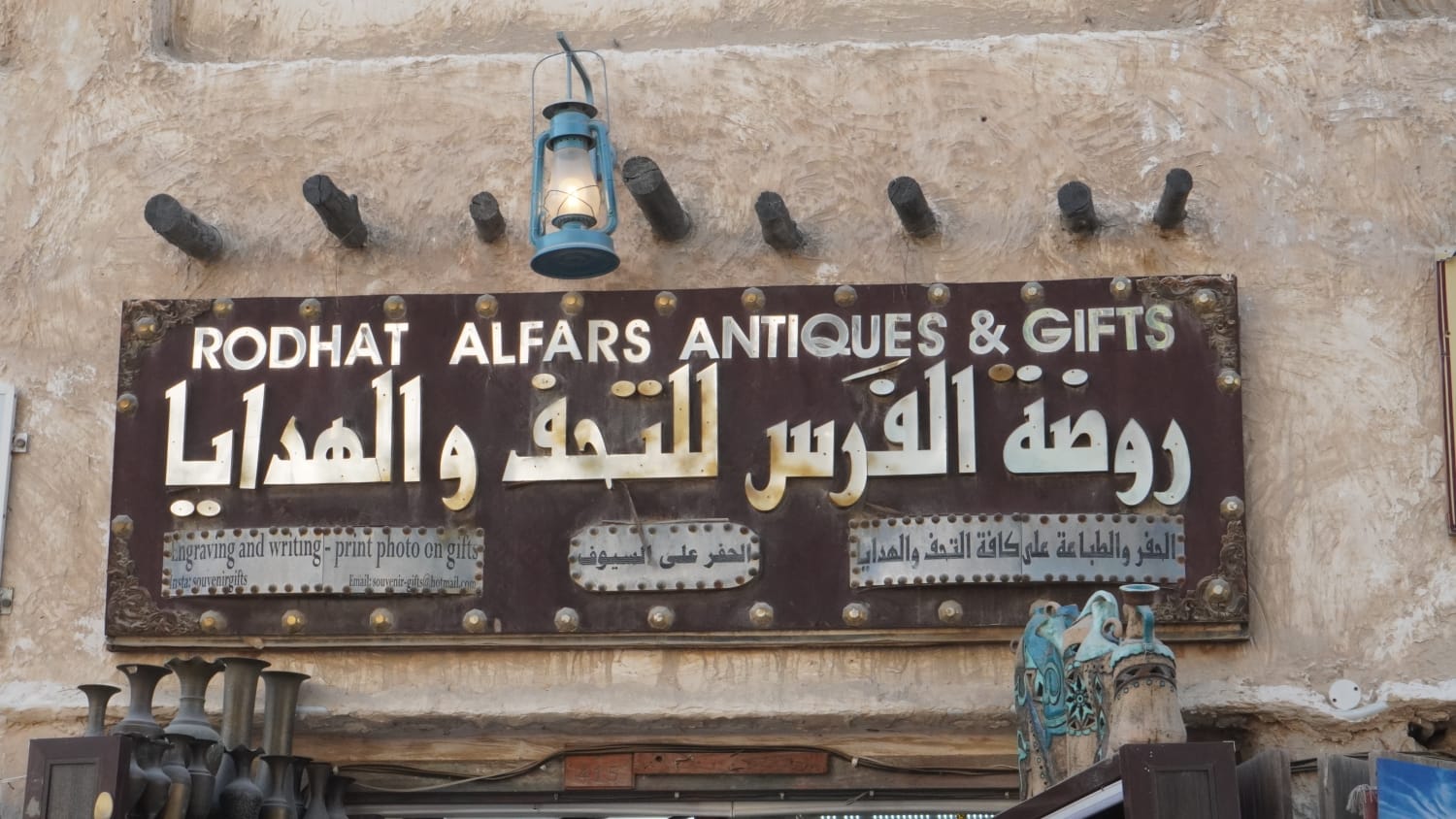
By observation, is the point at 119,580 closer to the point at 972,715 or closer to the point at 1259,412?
the point at 972,715

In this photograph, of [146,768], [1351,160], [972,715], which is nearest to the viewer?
A: [146,768]

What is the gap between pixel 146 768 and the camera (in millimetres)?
5684

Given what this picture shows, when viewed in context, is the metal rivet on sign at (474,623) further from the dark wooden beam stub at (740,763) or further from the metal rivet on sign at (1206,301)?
the metal rivet on sign at (1206,301)

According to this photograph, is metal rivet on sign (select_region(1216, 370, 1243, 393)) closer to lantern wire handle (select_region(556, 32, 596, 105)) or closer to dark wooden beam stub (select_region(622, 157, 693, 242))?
dark wooden beam stub (select_region(622, 157, 693, 242))

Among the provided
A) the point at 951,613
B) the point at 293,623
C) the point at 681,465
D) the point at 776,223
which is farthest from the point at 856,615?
the point at 293,623

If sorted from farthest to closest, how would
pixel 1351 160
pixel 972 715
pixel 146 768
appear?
pixel 1351 160
pixel 972 715
pixel 146 768

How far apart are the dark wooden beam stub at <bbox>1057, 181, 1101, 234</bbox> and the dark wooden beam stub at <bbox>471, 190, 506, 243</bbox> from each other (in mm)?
1641

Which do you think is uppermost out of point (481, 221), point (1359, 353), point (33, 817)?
point (481, 221)

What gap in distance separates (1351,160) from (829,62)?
1572 millimetres

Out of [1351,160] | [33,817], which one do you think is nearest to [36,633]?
[33,817]

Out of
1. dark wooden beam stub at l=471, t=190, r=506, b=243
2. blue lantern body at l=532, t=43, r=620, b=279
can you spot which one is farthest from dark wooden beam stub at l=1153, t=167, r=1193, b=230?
dark wooden beam stub at l=471, t=190, r=506, b=243

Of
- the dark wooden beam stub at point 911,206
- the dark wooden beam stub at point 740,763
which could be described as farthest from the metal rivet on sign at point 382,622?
the dark wooden beam stub at point 911,206

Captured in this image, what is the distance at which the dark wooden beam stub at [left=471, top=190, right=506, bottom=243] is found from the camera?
6.56 m

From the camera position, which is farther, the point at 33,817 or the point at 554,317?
the point at 554,317
